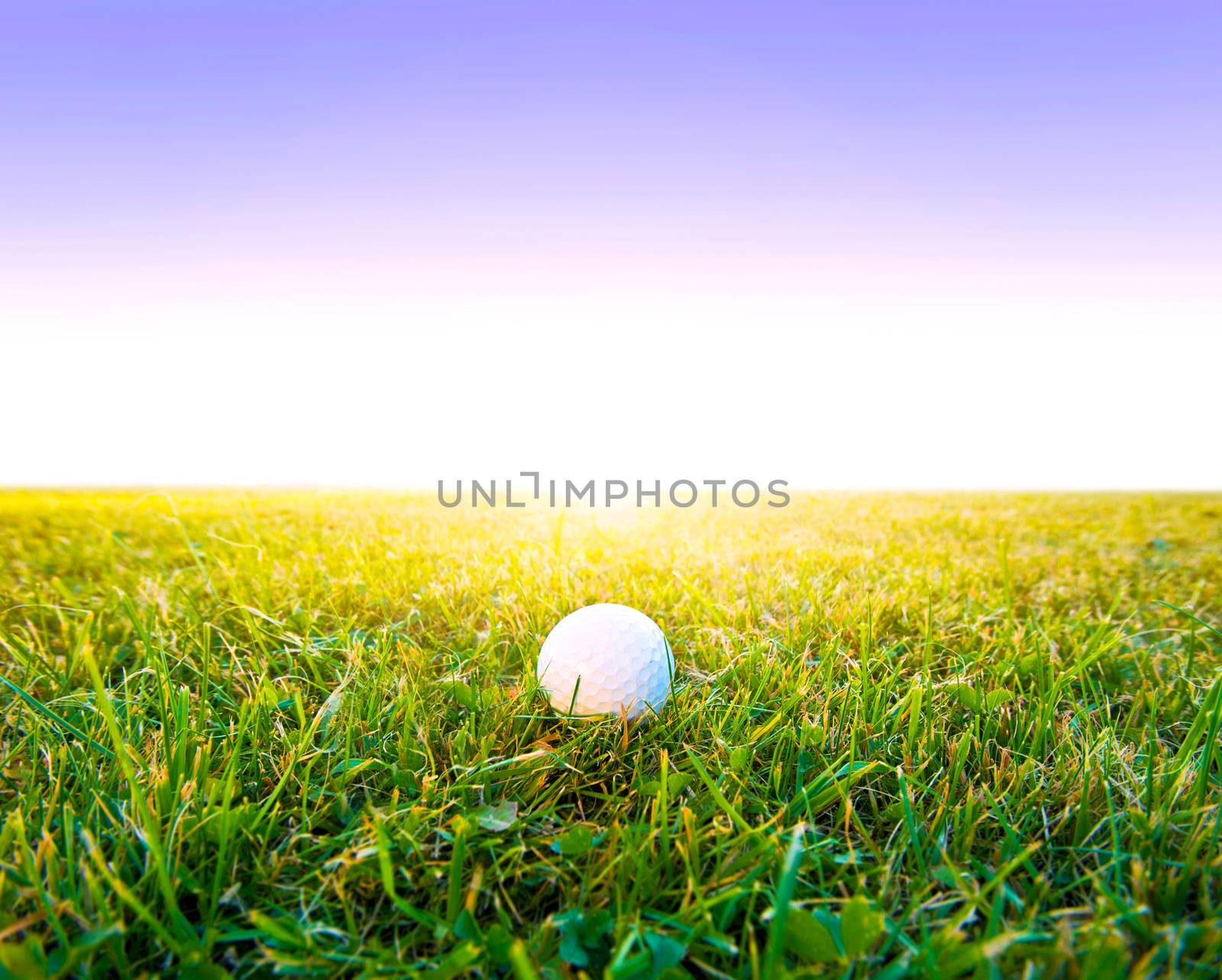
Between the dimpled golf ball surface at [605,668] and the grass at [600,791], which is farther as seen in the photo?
the dimpled golf ball surface at [605,668]

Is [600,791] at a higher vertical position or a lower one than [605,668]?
lower

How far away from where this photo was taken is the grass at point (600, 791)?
109 cm

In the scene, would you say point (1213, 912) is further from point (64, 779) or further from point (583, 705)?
point (64, 779)

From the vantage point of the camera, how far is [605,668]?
1.77 meters

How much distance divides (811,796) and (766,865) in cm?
27

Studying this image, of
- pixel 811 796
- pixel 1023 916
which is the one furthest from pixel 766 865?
pixel 1023 916

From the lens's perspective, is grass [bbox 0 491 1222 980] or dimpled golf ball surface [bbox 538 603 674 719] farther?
dimpled golf ball surface [bbox 538 603 674 719]

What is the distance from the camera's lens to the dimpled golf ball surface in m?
1.76

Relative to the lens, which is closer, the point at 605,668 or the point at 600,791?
the point at 600,791

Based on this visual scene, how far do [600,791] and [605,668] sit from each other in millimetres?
309

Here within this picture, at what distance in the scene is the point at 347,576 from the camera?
305cm

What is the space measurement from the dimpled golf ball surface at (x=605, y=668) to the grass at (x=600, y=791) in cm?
6

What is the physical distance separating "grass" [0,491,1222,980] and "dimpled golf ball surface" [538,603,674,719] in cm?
6

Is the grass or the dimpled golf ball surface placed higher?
the dimpled golf ball surface
